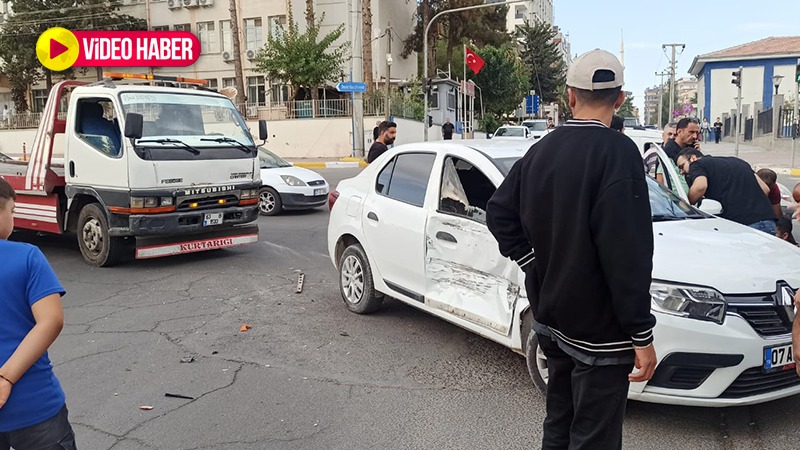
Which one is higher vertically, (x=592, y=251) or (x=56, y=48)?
(x=56, y=48)

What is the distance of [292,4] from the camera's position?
39.2 m

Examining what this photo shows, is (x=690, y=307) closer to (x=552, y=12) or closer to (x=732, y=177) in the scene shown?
(x=732, y=177)

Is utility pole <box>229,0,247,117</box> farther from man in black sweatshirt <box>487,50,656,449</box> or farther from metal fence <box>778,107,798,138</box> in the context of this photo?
man in black sweatshirt <box>487,50,656,449</box>

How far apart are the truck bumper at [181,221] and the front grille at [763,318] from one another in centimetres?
663

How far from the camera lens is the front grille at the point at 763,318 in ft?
12.1

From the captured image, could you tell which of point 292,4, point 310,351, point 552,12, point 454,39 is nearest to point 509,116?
point 454,39

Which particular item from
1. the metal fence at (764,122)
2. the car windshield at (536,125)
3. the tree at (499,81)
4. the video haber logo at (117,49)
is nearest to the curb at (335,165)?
the car windshield at (536,125)

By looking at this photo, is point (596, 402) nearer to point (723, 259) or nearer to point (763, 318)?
point (763, 318)

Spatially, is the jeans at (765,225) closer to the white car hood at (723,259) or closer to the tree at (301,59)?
the white car hood at (723,259)

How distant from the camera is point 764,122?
36.7 m

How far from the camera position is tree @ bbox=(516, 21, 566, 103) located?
248 ft

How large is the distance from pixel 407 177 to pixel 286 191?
25.4 feet

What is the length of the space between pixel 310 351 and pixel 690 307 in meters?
3.02

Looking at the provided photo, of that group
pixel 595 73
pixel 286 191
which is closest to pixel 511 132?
pixel 286 191
